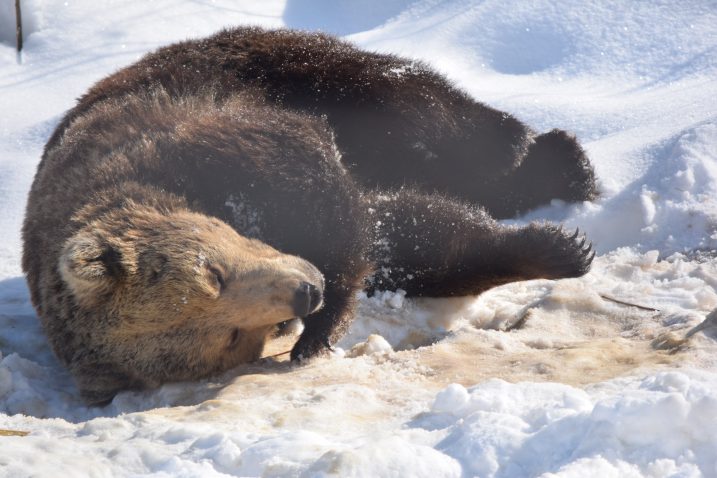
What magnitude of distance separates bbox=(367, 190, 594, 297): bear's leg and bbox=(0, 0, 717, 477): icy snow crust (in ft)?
0.33

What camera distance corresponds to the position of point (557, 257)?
15.4 feet

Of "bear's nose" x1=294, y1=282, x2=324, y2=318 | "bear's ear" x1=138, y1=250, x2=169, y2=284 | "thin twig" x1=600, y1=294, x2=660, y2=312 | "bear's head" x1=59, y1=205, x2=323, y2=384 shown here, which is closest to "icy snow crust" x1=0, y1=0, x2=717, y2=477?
"thin twig" x1=600, y1=294, x2=660, y2=312

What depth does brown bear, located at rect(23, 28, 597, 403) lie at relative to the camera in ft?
11.8

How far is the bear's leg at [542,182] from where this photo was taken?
5.63 metres

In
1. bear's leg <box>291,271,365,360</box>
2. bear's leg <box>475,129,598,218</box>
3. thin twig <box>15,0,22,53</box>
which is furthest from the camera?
thin twig <box>15,0,22,53</box>

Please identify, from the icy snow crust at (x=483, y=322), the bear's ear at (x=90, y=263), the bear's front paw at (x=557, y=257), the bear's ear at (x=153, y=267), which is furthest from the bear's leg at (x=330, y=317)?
the bear's front paw at (x=557, y=257)

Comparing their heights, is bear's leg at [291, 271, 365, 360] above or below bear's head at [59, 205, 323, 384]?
below

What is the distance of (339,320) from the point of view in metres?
4.14

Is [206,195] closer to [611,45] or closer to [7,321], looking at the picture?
[7,321]

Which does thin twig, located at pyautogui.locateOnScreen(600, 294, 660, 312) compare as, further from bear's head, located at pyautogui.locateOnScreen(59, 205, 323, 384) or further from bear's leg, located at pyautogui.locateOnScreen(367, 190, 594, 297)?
bear's head, located at pyautogui.locateOnScreen(59, 205, 323, 384)

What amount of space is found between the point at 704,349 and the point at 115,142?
8.87 ft

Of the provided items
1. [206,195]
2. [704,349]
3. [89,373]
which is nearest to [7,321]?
[89,373]

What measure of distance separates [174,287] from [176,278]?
4 centimetres

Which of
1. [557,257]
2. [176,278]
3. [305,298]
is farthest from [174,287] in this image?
[557,257]
